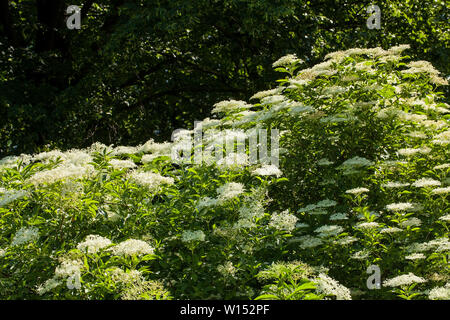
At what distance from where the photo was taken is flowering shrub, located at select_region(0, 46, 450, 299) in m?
2.82

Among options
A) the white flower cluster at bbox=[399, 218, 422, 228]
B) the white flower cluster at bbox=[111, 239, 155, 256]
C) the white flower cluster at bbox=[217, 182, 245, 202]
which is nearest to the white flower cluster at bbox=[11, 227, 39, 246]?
the white flower cluster at bbox=[111, 239, 155, 256]

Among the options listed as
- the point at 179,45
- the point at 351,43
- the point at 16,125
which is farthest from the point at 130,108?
the point at 351,43

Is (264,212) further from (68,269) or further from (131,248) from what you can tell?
(68,269)

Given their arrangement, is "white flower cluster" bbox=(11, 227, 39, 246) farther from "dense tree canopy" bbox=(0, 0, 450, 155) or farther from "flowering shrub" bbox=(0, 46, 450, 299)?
"dense tree canopy" bbox=(0, 0, 450, 155)

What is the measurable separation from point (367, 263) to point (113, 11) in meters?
7.86

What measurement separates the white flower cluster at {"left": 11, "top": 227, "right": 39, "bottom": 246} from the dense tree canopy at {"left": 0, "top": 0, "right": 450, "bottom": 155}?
16.5 feet

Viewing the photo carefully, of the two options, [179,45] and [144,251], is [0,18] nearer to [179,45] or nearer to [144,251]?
[179,45]

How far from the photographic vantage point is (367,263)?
322cm

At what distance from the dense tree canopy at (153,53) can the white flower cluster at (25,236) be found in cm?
504

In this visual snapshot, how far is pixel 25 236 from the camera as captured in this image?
2799mm

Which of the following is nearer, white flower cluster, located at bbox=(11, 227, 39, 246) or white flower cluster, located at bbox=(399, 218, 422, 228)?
white flower cluster, located at bbox=(11, 227, 39, 246)

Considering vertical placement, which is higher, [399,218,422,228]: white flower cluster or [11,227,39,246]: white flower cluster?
[11,227,39,246]: white flower cluster

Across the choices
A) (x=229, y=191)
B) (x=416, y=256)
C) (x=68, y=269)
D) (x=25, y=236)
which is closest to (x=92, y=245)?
(x=68, y=269)

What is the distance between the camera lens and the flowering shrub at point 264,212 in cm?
282
